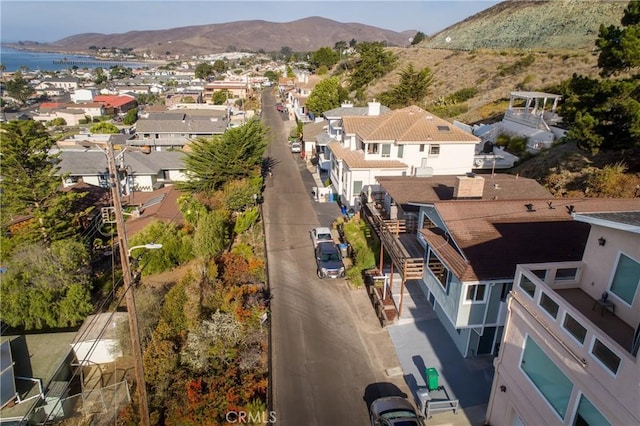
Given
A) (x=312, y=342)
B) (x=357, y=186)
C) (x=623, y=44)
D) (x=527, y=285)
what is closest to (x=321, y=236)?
(x=357, y=186)

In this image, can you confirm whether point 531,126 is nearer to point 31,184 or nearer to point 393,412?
point 393,412

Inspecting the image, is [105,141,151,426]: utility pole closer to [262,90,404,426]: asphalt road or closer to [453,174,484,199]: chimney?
[262,90,404,426]: asphalt road

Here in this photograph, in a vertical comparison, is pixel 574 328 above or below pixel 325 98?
below

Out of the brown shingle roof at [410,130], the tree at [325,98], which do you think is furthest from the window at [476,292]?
the tree at [325,98]

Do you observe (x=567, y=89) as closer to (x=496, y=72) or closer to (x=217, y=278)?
(x=217, y=278)

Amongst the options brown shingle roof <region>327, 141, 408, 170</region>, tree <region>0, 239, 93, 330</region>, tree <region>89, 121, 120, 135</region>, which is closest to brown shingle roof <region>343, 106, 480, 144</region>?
brown shingle roof <region>327, 141, 408, 170</region>
